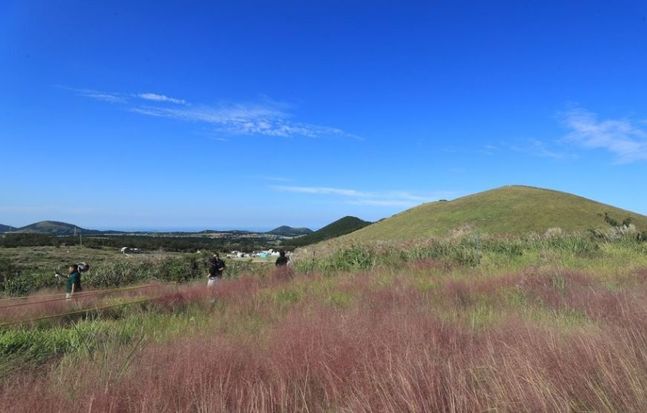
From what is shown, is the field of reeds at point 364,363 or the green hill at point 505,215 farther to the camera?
the green hill at point 505,215

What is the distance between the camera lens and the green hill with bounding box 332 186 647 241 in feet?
189

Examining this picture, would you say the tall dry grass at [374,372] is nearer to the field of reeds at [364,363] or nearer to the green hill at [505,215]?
the field of reeds at [364,363]

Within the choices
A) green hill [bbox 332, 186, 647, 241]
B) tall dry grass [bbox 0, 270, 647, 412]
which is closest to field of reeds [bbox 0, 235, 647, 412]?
tall dry grass [bbox 0, 270, 647, 412]

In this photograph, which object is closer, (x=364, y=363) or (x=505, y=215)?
(x=364, y=363)

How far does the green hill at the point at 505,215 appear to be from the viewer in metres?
57.5

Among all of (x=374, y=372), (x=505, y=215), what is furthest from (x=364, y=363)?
(x=505, y=215)

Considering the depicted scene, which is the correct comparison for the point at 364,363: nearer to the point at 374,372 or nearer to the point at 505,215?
the point at 374,372

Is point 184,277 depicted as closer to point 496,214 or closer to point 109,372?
point 109,372

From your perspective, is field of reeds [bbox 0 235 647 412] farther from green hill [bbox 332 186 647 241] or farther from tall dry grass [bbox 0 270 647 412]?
green hill [bbox 332 186 647 241]

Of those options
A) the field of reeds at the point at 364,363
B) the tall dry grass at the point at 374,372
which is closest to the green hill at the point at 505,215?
the field of reeds at the point at 364,363

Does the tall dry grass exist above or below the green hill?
below

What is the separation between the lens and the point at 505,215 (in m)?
63.7

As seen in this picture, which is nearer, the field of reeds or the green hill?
the field of reeds

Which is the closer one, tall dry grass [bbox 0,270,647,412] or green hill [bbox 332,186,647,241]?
tall dry grass [bbox 0,270,647,412]
